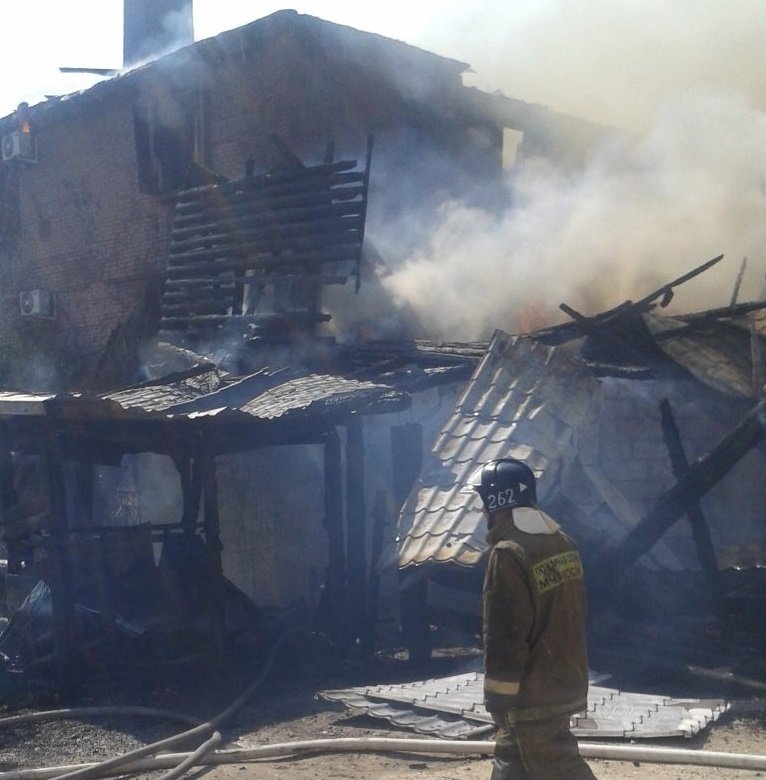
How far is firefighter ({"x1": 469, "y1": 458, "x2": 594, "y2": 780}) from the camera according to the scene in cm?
423

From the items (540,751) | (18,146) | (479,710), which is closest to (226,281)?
(479,710)

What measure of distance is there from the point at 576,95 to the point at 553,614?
54.5 feet

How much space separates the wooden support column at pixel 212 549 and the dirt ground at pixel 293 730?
15.1 inches

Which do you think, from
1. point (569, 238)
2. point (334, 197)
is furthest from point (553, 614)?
point (569, 238)

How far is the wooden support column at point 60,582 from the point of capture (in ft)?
29.6

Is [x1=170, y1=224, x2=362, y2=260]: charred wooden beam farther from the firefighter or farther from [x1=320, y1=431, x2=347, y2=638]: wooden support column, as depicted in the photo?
the firefighter

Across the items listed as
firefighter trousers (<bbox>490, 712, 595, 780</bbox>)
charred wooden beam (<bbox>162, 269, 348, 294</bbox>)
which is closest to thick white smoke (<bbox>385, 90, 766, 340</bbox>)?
charred wooden beam (<bbox>162, 269, 348, 294</bbox>)

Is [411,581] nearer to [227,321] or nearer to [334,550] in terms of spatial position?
[334,550]

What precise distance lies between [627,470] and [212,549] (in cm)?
426

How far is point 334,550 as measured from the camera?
1030 cm

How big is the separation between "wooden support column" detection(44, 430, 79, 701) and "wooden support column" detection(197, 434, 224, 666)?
1235 millimetres

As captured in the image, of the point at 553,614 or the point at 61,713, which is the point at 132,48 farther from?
the point at 553,614

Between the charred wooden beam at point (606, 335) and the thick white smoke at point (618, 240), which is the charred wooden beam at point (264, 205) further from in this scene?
the charred wooden beam at point (606, 335)

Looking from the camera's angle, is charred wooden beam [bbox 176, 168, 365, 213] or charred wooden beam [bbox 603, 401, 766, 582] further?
charred wooden beam [bbox 176, 168, 365, 213]
